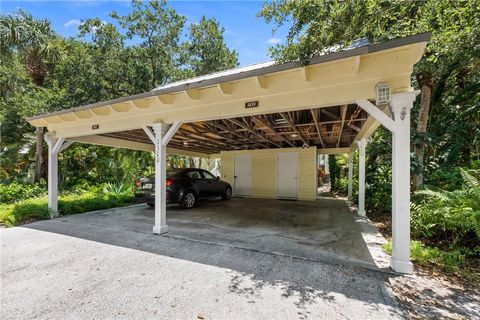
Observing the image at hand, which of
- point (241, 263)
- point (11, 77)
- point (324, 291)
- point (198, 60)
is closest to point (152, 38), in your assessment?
point (198, 60)

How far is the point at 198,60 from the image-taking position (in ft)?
49.7

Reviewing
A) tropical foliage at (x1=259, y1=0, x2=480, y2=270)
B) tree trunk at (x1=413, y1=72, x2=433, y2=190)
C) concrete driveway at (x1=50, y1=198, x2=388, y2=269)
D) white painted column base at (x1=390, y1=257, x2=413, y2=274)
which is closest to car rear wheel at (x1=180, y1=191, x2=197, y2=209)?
concrete driveway at (x1=50, y1=198, x2=388, y2=269)

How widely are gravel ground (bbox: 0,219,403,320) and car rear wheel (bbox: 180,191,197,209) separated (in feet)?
11.1

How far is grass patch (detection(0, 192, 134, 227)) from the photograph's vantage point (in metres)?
6.08

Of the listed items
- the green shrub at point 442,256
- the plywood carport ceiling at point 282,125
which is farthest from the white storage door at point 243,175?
the green shrub at point 442,256

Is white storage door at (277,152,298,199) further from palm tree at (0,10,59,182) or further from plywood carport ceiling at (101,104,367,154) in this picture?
palm tree at (0,10,59,182)

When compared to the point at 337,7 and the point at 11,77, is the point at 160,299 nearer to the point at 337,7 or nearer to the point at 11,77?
the point at 337,7

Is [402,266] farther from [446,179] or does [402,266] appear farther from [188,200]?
[188,200]

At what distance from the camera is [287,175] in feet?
34.9

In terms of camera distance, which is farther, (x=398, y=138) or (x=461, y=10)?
(x=461, y=10)

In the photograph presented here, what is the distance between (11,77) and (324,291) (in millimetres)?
15543

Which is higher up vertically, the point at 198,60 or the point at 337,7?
the point at 198,60

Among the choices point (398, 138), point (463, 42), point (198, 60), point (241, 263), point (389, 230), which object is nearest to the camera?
point (398, 138)

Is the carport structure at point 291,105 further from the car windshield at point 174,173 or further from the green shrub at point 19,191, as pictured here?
the green shrub at point 19,191
